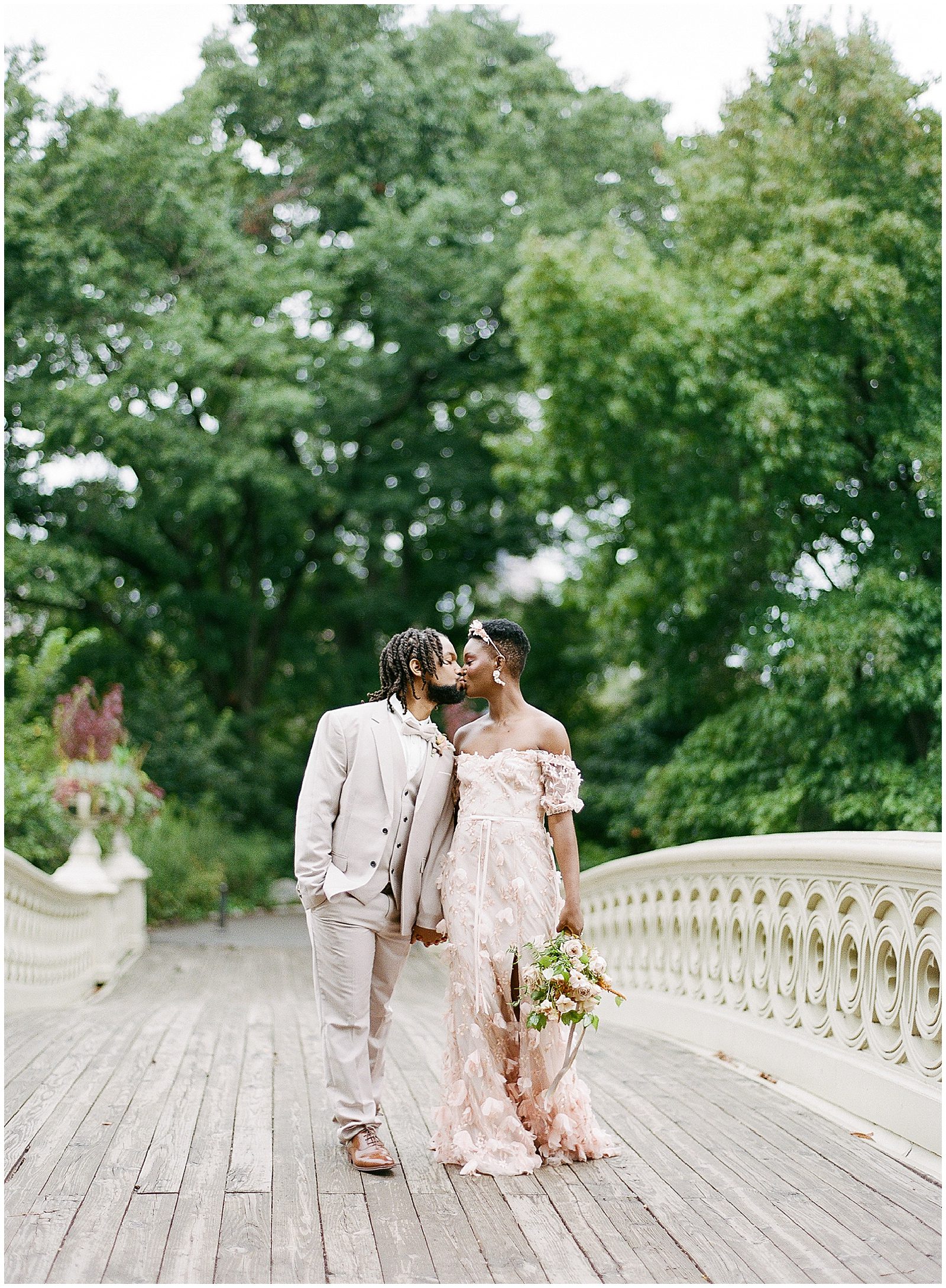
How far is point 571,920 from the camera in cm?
464

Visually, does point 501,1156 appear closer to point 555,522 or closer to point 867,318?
point 867,318

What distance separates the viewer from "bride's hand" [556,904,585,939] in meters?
4.62

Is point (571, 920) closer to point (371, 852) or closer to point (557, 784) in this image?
point (557, 784)

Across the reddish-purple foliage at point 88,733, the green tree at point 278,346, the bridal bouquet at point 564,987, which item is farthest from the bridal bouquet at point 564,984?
the green tree at point 278,346

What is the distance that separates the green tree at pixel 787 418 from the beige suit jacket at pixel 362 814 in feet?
37.5

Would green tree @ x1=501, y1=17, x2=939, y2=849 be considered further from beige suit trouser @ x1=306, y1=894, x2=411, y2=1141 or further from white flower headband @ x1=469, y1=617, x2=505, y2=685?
beige suit trouser @ x1=306, y1=894, x2=411, y2=1141

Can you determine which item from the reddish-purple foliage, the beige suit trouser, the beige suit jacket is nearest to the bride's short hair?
the beige suit jacket

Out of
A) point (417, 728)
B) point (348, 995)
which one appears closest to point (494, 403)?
→ point (417, 728)

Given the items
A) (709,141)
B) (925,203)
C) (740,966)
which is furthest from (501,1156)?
(709,141)

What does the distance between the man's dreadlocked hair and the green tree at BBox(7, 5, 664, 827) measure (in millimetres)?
14140

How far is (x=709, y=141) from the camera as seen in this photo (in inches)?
703

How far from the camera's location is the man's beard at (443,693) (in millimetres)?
4781

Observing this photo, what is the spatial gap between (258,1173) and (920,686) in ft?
40.8

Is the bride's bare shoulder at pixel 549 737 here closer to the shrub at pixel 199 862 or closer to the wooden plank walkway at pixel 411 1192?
the wooden plank walkway at pixel 411 1192
